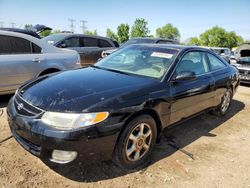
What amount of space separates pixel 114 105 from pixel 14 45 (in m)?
3.30

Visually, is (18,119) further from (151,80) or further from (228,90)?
(228,90)

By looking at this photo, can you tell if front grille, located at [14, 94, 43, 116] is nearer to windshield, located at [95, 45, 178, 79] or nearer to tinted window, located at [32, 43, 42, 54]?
windshield, located at [95, 45, 178, 79]

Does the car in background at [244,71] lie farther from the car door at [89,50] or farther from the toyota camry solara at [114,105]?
the toyota camry solara at [114,105]

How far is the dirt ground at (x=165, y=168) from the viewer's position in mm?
2752

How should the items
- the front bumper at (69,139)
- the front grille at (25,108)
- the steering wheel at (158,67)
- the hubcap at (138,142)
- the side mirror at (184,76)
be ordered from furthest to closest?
the steering wheel at (158,67) < the side mirror at (184,76) < the hubcap at (138,142) < the front grille at (25,108) < the front bumper at (69,139)

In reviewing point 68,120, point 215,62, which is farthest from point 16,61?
point 215,62

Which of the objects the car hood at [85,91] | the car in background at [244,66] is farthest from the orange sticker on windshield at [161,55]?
the car in background at [244,66]

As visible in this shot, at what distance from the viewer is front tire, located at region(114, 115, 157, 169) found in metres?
2.78

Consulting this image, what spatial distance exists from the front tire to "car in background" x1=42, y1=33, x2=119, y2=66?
6258 mm

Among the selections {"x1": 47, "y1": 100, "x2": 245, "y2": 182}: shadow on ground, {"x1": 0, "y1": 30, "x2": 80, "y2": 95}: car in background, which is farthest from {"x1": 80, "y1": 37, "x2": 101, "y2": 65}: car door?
{"x1": 47, "y1": 100, "x2": 245, "y2": 182}: shadow on ground

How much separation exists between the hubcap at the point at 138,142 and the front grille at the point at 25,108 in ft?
3.52

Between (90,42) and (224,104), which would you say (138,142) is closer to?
(224,104)

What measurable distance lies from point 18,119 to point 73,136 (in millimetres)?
727

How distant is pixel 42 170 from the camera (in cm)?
288
